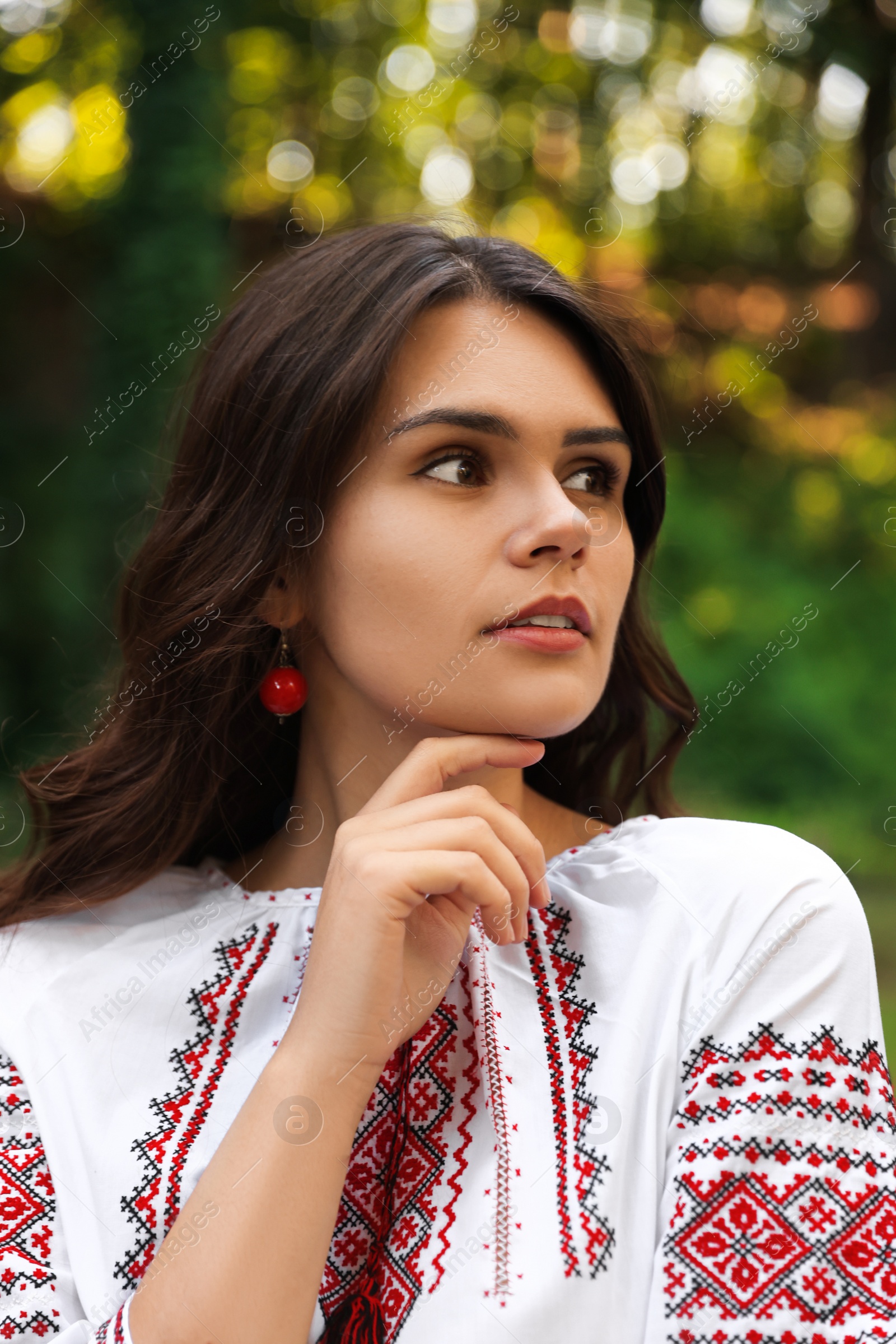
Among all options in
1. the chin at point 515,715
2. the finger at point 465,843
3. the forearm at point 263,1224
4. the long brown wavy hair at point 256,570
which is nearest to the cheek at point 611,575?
the chin at point 515,715

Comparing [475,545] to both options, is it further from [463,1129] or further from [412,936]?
[463,1129]

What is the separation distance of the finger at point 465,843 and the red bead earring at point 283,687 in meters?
0.52

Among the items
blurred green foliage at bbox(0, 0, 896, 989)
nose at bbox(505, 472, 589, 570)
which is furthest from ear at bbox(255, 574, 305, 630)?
blurred green foliage at bbox(0, 0, 896, 989)

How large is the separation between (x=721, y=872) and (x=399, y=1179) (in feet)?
2.00

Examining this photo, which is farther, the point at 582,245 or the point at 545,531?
the point at 582,245

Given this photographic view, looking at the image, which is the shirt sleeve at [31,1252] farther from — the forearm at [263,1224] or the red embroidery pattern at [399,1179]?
the red embroidery pattern at [399,1179]

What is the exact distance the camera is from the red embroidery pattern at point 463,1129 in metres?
1.39

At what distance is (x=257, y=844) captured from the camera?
2125mm

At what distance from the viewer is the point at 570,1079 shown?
150 cm

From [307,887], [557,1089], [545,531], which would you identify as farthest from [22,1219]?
[545,531]

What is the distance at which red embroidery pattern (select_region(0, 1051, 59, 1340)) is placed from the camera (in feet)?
4.89

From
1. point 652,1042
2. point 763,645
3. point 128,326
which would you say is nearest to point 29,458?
point 128,326

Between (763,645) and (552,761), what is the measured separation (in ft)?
11.2

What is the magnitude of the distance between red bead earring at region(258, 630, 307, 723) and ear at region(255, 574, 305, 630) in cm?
5
